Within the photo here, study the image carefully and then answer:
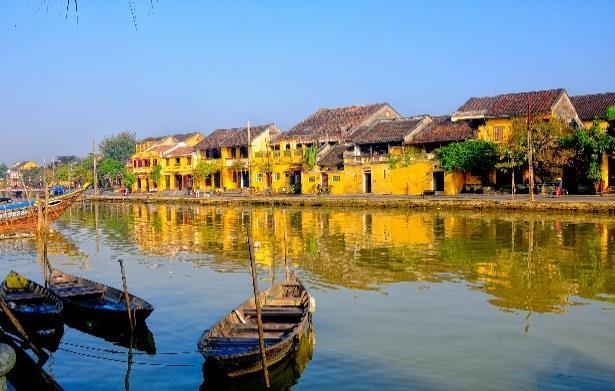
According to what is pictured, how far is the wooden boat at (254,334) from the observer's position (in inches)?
388

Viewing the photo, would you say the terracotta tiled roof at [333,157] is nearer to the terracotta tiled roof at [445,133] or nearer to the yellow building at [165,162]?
the terracotta tiled roof at [445,133]

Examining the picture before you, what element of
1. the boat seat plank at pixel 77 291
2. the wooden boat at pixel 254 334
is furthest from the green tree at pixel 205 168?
the wooden boat at pixel 254 334

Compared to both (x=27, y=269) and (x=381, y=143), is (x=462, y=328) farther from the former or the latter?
(x=381, y=143)

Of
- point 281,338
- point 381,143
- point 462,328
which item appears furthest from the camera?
point 381,143

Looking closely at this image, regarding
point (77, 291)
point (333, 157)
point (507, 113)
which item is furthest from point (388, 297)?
point (333, 157)

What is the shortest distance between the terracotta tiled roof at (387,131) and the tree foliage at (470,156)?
4.82 m

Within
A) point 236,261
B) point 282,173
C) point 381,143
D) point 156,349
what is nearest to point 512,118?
point 381,143

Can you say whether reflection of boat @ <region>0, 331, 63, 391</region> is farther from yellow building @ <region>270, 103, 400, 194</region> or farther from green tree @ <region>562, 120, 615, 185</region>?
yellow building @ <region>270, 103, 400, 194</region>

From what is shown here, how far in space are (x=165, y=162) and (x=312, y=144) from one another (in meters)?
22.4

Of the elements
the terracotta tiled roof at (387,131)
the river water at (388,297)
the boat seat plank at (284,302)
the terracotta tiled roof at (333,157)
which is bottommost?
the river water at (388,297)

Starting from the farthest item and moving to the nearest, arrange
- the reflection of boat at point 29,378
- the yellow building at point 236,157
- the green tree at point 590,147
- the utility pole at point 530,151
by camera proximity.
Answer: the yellow building at point 236,157 → the green tree at point 590,147 → the utility pole at point 530,151 → the reflection of boat at point 29,378

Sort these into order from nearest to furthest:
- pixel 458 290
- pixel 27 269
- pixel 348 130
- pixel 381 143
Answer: pixel 458 290, pixel 27 269, pixel 381 143, pixel 348 130

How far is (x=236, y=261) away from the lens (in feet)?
77.5

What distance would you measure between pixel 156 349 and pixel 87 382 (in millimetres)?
1776
